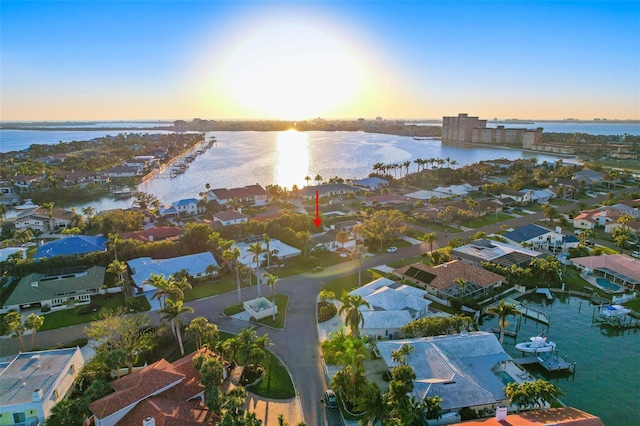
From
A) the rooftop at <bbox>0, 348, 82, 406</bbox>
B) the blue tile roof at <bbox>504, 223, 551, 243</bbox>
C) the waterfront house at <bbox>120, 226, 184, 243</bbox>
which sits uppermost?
the blue tile roof at <bbox>504, 223, 551, 243</bbox>

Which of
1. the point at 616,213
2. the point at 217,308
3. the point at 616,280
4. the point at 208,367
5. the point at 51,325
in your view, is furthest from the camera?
the point at 616,213

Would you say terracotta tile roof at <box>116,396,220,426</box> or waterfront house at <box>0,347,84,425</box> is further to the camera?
waterfront house at <box>0,347,84,425</box>

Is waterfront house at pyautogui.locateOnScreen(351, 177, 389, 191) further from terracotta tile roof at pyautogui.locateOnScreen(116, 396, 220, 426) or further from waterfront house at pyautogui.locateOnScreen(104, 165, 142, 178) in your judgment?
terracotta tile roof at pyautogui.locateOnScreen(116, 396, 220, 426)

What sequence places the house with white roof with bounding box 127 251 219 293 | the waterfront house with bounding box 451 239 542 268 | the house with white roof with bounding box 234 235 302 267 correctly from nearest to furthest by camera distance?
1. the house with white roof with bounding box 127 251 219 293
2. the waterfront house with bounding box 451 239 542 268
3. the house with white roof with bounding box 234 235 302 267

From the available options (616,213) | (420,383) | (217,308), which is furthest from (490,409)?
(616,213)

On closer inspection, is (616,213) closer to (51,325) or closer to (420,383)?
(420,383)

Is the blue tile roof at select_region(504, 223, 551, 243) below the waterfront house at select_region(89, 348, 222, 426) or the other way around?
the other way around

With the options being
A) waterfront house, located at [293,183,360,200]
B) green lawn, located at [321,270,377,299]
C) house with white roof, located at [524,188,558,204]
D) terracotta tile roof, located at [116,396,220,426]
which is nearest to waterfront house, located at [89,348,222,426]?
terracotta tile roof, located at [116,396,220,426]
